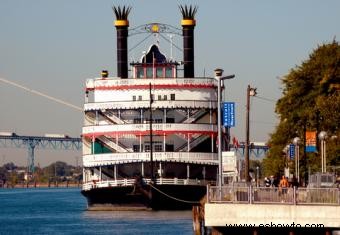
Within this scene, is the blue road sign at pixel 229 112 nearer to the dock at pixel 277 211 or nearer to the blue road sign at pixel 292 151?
the blue road sign at pixel 292 151

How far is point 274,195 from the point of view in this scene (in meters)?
55.6

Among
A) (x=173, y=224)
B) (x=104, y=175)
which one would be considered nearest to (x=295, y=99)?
(x=173, y=224)

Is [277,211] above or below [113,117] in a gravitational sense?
below

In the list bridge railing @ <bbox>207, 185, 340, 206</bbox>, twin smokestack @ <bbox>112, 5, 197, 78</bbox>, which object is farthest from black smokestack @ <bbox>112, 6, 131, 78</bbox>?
bridge railing @ <bbox>207, 185, 340, 206</bbox>

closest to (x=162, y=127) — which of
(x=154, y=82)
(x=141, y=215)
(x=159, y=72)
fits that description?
(x=154, y=82)

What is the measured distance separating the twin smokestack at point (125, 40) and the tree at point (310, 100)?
59.9 feet

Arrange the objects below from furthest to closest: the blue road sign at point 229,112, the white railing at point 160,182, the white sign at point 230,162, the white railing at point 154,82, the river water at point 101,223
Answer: the white railing at point 154,82 < the white railing at point 160,182 < the blue road sign at point 229,112 < the river water at point 101,223 < the white sign at point 230,162

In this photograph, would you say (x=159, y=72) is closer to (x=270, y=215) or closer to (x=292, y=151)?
(x=292, y=151)

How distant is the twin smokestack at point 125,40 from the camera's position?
12367 cm

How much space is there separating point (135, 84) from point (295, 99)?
1996 centimetres

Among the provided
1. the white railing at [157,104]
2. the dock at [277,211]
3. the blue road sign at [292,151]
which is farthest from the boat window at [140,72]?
the dock at [277,211]

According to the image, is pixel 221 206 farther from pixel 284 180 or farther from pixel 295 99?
pixel 295 99

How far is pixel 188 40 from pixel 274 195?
69420 mm

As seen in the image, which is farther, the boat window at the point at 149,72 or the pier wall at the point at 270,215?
the boat window at the point at 149,72
